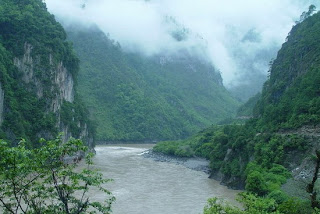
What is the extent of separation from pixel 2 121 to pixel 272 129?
34576 millimetres

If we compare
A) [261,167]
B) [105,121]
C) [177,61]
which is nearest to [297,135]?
[261,167]

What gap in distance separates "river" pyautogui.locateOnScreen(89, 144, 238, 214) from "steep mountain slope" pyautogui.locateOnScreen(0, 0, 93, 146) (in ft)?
38.3

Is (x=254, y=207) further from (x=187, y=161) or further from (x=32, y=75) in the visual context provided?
(x=32, y=75)

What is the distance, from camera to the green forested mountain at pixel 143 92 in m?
117

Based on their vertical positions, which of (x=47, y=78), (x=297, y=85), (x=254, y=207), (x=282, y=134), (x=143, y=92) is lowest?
(x=254, y=207)

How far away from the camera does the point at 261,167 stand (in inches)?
1417

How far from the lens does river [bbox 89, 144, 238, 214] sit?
30.1 meters

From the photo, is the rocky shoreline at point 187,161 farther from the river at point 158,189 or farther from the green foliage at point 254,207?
the green foliage at point 254,207

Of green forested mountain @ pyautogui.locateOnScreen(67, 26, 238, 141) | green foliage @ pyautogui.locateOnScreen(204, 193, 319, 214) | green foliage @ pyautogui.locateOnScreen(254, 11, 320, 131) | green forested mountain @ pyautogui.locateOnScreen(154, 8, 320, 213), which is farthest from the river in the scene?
green forested mountain @ pyautogui.locateOnScreen(67, 26, 238, 141)

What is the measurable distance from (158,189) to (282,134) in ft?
48.3

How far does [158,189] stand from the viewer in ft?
126

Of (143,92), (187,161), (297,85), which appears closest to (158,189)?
(297,85)

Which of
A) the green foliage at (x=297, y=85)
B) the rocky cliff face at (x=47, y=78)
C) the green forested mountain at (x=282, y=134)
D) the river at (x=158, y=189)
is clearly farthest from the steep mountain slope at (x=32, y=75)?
the green foliage at (x=297, y=85)

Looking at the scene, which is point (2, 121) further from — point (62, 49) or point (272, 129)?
point (272, 129)
